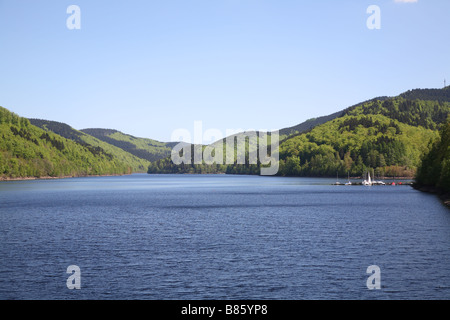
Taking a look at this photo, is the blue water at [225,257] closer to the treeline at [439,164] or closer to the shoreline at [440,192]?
the shoreline at [440,192]

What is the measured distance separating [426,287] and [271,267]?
1531cm

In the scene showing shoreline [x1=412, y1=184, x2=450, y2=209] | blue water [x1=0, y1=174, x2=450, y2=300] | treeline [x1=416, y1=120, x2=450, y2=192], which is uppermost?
treeline [x1=416, y1=120, x2=450, y2=192]

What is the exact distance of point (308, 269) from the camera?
160ft

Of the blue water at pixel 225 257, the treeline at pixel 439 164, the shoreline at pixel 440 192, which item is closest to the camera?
the blue water at pixel 225 257

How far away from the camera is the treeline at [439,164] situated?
132 meters

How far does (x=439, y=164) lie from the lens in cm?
15125

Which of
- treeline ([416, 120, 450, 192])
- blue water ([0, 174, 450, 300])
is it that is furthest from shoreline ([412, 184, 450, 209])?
blue water ([0, 174, 450, 300])

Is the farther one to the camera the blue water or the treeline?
the treeline

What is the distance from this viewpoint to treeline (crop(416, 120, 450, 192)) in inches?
5197

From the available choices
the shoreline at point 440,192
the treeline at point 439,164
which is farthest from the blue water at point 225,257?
the treeline at point 439,164

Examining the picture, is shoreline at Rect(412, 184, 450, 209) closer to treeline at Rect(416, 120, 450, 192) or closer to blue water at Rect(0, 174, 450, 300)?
treeline at Rect(416, 120, 450, 192)
